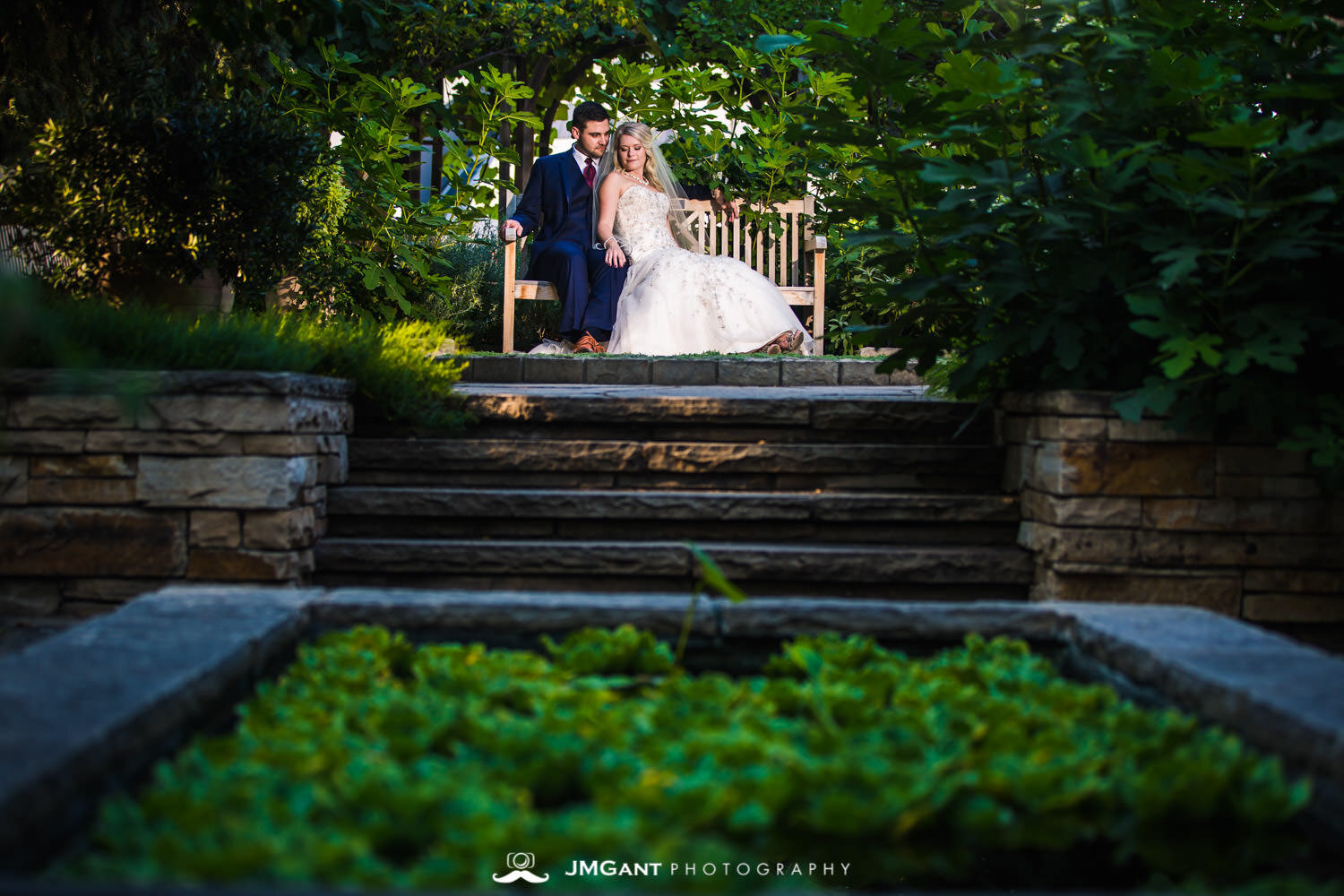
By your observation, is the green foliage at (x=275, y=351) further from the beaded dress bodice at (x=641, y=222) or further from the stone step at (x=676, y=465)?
the beaded dress bodice at (x=641, y=222)

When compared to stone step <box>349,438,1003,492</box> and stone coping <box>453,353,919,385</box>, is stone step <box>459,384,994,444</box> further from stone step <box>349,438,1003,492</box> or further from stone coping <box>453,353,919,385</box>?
stone coping <box>453,353,919,385</box>

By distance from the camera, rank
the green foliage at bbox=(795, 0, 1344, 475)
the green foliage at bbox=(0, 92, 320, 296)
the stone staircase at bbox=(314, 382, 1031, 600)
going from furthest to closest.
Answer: the green foliage at bbox=(0, 92, 320, 296)
the stone staircase at bbox=(314, 382, 1031, 600)
the green foliage at bbox=(795, 0, 1344, 475)

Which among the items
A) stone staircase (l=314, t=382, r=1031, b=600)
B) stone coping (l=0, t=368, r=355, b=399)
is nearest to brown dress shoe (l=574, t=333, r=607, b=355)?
stone staircase (l=314, t=382, r=1031, b=600)

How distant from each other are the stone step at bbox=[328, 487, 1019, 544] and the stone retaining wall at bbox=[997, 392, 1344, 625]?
345 mm

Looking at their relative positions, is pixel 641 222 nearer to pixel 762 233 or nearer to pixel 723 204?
pixel 723 204

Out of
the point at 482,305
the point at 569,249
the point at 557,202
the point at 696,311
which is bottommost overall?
the point at 696,311

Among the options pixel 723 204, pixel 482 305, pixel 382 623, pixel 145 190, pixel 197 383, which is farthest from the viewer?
pixel 482 305

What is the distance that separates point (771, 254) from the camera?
25.7ft

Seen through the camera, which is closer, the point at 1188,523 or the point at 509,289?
the point at 1188,523

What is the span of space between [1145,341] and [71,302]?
10.9 ft

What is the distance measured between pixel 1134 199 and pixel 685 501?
5.15ft

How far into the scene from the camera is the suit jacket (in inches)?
291

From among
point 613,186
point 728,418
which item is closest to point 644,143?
point 613,186

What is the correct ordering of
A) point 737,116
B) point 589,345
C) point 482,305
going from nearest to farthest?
1. point 589,345
2. point 482,305
3. point 737,116
